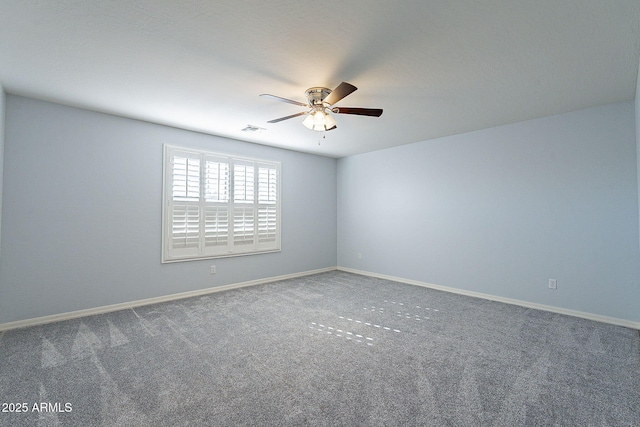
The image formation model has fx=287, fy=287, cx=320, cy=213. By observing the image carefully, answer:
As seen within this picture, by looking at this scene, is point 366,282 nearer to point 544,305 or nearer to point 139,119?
point 544,305

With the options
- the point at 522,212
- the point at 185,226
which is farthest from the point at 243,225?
the point at 522,212

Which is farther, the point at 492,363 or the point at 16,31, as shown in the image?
the point at 492,363

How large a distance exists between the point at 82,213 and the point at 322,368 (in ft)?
11.3

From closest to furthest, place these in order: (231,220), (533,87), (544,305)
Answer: (533,87)
(544,305)
(231,220)

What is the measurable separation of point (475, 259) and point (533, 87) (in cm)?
256

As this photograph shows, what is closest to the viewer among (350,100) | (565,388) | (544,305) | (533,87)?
(565,388)

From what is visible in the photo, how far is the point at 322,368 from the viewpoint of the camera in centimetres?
234

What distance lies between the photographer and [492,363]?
95.3 inches

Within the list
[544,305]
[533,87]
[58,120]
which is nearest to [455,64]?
[533,87]

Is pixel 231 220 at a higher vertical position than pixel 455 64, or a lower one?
lower

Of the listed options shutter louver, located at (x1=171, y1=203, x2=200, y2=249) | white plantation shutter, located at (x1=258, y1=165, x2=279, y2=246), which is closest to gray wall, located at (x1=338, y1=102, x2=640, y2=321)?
white plantation shutter, located at (x1=258, y1=165, x2=279, y2=246)

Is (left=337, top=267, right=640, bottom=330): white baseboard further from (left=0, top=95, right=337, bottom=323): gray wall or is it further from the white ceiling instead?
(left=0, top=95, right=337, bottom=323): gray wall

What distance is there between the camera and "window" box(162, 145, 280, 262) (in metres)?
4.28

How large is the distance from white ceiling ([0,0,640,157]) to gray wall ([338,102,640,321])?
536 mm
